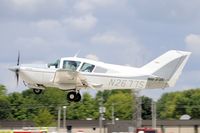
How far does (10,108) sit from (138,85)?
420 feet

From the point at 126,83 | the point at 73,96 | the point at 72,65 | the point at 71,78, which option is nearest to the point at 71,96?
the point at 73,96

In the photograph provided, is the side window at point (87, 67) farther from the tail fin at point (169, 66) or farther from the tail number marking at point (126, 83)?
the tail fin at point (169, 66)

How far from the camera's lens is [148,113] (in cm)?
17125

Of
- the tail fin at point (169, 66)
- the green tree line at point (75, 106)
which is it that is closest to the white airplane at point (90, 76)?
the tail fin at point (169, 66)

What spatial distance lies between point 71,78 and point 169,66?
22.7 feet

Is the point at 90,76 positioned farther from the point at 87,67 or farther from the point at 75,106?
the point at 75,106

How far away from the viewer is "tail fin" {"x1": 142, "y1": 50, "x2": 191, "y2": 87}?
142 ft

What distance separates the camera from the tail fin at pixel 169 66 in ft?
142

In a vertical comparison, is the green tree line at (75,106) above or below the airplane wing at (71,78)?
above

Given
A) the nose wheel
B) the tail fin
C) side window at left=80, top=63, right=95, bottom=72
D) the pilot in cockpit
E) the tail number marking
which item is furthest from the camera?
the tail fin

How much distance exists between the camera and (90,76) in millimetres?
A: 41625

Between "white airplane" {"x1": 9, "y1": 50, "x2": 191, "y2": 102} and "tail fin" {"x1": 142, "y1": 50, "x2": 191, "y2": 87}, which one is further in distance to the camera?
"tail fin" {"x1": 142, "y1": 50, "x2": 191, "y2": 87}

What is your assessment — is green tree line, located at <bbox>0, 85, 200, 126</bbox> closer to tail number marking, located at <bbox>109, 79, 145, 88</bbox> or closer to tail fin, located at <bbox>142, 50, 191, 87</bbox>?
tail fin, located at <bbox>142, 50, 191, 87</bbox>

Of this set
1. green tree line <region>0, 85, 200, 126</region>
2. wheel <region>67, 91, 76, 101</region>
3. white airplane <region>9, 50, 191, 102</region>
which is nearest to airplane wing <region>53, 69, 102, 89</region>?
white airplane <region>9, 50, 191, 102</region>
